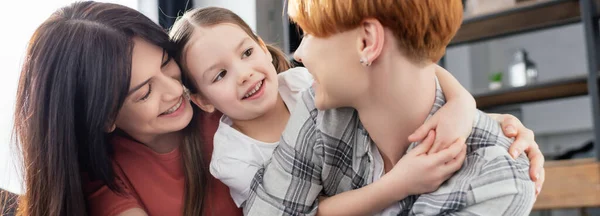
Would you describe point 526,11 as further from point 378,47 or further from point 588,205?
point 378,47

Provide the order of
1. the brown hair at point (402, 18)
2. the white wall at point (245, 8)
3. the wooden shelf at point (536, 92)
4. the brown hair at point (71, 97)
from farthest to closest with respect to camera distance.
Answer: the white wall at point (245, 8) < the wooden shelf at point (536, 92) < the brown hair at point (71, 97) < the brown hair at point (402, 18)

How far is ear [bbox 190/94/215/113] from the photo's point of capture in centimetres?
127

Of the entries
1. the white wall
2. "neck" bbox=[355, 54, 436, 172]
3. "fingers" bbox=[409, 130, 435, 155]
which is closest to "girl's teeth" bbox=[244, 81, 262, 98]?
"neck" bbox=[355, 54, 436, 172]

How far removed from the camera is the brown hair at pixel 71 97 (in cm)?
110

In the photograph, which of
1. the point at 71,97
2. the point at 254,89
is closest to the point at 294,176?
the point at 254,89

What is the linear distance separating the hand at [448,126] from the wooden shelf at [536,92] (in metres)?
1.86

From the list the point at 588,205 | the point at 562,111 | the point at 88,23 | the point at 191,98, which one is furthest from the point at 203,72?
the point at 562,111

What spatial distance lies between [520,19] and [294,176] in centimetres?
208

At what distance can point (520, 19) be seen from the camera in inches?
111

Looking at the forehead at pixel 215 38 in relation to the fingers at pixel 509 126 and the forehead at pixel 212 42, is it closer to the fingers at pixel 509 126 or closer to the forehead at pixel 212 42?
the forehead at pixel 212 42

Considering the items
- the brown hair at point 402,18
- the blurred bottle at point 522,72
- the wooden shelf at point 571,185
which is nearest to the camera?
the brown hair at point 402,18

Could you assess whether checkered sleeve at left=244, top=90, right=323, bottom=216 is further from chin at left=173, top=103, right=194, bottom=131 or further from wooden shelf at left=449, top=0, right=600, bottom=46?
wooden shelf at left=449, top=0, right=600, bottom=46

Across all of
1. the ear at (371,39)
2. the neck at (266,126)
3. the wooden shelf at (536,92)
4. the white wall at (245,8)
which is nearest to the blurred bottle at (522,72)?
the wooden shelf at (536,92)

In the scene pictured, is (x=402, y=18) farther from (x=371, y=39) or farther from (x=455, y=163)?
(x=455, y=163)
